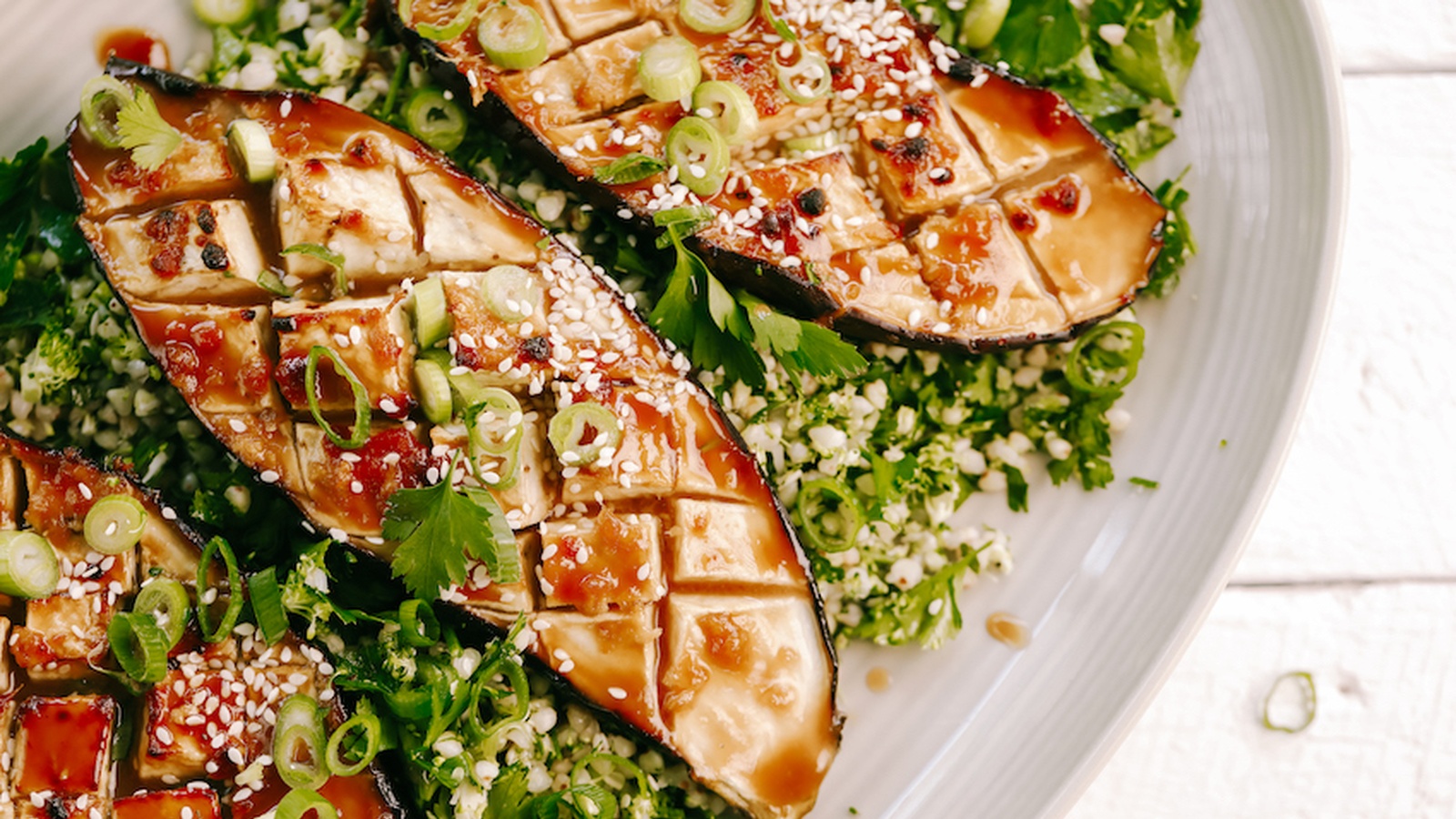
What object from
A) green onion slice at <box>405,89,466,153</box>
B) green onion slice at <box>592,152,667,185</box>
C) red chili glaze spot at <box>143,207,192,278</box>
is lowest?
green onion slice at <box>592,152,667,185</box>

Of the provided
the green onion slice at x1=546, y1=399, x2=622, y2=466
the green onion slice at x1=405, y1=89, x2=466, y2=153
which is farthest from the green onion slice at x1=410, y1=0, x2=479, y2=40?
the green onion slice at x1=546, y1=399, x2=622, y2=466

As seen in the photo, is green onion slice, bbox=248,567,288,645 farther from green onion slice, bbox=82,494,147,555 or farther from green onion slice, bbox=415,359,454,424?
green onion slice, bbox=415,359,454,424

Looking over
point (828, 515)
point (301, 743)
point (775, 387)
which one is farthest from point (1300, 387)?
point (301, 743)

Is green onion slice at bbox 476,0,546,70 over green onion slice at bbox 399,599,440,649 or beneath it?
over

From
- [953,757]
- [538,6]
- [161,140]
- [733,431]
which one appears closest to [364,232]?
[161,140]

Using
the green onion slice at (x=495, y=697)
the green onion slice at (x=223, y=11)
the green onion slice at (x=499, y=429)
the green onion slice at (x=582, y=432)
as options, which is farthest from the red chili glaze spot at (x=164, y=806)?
the green onion slice at (x=223, y=11)

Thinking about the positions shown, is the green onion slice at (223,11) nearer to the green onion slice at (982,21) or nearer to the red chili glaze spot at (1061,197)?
the green onion slice at (982,21)
